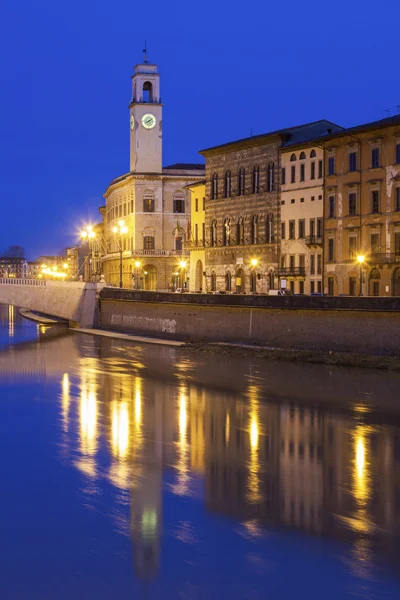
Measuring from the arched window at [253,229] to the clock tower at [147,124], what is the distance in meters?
30.0

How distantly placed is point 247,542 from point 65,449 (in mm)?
9005

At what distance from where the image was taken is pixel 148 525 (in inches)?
664

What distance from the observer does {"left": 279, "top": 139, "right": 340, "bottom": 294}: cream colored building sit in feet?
185

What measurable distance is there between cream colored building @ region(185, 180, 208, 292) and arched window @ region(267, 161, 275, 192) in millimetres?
10798

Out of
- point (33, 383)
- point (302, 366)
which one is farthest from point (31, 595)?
point (302, 366)

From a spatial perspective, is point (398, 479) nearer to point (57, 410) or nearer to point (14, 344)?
point (57, 410)

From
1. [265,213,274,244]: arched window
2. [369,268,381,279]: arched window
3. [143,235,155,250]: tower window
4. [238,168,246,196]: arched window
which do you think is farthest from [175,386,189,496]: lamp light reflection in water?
[143,235,155,250]: tower window

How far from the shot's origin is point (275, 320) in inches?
1757

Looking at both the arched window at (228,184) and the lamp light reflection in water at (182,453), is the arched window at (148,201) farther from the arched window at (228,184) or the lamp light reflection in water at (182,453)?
the lamp light reflection in water at (182,453)

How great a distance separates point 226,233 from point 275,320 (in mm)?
23728

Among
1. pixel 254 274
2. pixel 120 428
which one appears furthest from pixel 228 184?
pixel 120 428

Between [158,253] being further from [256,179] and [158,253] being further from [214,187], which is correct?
[256,179]

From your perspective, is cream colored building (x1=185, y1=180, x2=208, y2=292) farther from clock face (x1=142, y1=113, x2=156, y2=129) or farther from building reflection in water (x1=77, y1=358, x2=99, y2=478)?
building reflection in water (x1=77, y1=358, x2=99, y2=478)

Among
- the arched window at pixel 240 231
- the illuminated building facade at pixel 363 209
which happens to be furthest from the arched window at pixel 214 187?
the illuminated building facade at pixel 363 209
